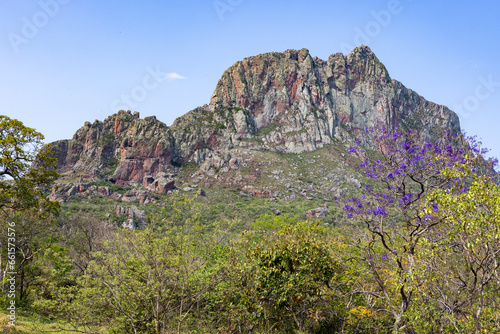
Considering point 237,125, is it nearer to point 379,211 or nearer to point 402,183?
point 379,211

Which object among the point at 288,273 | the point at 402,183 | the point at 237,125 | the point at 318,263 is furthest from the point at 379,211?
the point at 237,125

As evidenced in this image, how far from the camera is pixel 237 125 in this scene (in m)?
149

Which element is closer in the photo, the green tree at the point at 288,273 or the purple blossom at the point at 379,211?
the purple blossom at the point at 379,211

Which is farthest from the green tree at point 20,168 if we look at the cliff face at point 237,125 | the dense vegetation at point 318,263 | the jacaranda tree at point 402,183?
the cliff face at point 237,125

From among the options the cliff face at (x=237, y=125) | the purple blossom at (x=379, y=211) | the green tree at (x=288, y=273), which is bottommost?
the green tree at (x=288, y=273)

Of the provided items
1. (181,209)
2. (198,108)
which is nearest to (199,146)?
(198,108)

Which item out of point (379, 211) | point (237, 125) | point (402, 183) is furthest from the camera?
point (237, 125)

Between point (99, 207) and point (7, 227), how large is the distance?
245ft

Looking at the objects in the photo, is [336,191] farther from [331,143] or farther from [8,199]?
[8,199]

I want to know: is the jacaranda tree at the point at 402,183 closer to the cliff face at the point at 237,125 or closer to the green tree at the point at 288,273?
the green tree at the point at 288,273

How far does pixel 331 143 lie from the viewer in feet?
460

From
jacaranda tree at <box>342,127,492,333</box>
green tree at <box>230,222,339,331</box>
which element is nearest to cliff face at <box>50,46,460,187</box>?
green tree at <box>230,222,339,331</box>

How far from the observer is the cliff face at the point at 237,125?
131500 millimetres

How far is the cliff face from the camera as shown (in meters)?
132
